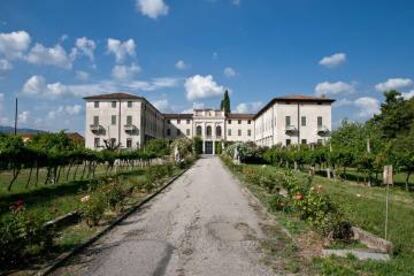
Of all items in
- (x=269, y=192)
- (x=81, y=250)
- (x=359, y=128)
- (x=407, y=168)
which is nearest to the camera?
(x=81, y=250)

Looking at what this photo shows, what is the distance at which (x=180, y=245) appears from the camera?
24.0ft

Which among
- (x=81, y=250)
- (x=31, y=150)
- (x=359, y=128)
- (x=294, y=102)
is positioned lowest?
(x=81, y=250)

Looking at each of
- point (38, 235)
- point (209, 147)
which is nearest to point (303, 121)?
point (209, 147)

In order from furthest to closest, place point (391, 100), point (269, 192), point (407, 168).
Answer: point (391, 100)
point (407, 168)
point (269, 192)

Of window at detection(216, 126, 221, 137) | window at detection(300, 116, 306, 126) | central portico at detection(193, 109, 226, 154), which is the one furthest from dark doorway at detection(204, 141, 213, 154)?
window at detection(300, 116, 306, 126)

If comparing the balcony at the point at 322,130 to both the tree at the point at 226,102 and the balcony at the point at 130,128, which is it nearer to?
the balcony at the point at 130,128

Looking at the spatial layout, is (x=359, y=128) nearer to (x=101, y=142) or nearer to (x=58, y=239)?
(x=101, y=142)

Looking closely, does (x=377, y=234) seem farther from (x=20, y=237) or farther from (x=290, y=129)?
(x=290, y=129)

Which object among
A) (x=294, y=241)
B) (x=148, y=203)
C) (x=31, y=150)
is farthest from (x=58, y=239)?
(x=31, y=150)

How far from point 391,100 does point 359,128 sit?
1006cm

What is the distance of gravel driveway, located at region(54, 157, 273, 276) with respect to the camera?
5852 millimetres

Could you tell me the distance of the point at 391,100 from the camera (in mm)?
58688

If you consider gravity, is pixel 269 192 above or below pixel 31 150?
below

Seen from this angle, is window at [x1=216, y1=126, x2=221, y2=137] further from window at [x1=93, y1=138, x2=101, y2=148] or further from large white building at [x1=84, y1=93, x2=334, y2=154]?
window at [x1=93, y1=138, x2=101, y2=148]
